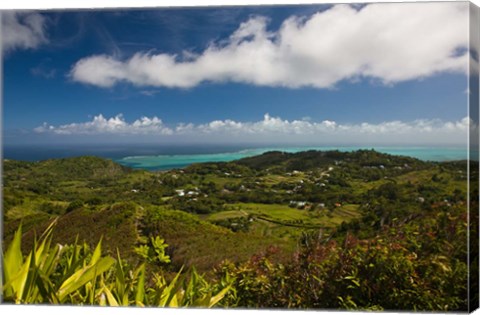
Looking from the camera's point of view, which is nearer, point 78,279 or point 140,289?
point 78,279

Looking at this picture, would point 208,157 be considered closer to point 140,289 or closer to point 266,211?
point 266,211

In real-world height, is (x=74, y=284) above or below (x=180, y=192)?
below

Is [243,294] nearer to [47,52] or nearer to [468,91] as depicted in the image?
[468,91]

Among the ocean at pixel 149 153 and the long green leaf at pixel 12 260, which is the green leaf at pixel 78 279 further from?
the ocean at pixel 149 153

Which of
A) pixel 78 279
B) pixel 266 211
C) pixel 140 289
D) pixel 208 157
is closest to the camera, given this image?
pixel 78 279

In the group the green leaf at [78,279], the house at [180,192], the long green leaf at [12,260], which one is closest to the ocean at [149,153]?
the house at [180,192]

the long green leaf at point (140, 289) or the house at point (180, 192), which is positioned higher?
the house at point (180, 192)

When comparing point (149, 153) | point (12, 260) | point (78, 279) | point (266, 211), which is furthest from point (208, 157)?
point (12, 260)

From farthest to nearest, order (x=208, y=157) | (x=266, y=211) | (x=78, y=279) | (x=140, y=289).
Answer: (x=208, y=157) < (x=266, y=211) < (x=140, y=289) < (x=78, y=279)

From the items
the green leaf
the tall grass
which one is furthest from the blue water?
the green leaf

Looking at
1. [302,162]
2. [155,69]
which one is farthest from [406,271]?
[155,69]

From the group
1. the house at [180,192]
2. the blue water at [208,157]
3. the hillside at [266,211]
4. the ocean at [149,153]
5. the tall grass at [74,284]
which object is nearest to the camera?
the tall grass at [74,284]
